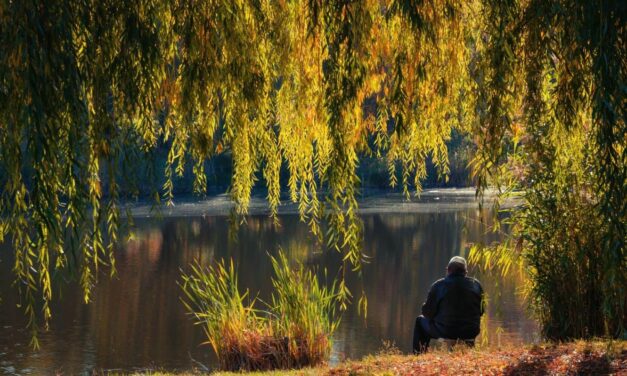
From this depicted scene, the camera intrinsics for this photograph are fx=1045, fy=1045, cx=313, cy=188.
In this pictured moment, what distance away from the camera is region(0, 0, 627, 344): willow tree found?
14.9ft

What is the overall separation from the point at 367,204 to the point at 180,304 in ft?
70.3

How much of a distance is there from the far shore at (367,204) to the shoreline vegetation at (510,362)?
2487cm

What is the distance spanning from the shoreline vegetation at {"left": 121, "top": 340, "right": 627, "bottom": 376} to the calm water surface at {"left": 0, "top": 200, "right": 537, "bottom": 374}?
4.68 feet

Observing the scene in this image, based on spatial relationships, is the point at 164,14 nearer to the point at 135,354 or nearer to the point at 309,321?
the point at 309,321

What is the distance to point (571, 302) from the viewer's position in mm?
9070

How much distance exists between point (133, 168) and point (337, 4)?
4.29 ft

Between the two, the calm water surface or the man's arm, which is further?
the calm water surface

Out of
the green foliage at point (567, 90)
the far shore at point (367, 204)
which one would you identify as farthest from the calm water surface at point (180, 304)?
the far shore at point (367, 204)

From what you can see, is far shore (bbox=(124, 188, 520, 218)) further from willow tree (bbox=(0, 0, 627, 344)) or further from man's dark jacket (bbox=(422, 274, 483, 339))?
willow tree (bbox=(0, 0, 627, 344))

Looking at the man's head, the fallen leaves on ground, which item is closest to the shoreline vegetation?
the fallen leaves on ground

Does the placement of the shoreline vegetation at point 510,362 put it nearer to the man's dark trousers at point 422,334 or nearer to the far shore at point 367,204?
the man's dark trousers at point 422,334

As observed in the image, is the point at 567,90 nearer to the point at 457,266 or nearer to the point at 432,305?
the point at 457,266

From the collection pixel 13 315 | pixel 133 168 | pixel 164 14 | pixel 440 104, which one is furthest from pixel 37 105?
pixel 13 315

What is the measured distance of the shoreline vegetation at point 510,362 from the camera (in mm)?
7066
